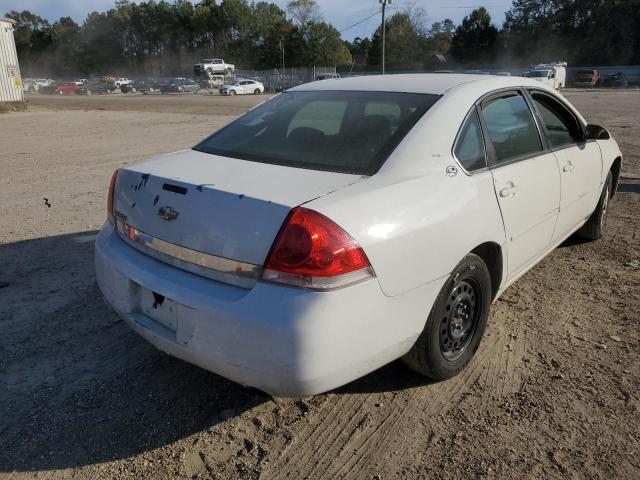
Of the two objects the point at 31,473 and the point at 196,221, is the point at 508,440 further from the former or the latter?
the point at 31,473

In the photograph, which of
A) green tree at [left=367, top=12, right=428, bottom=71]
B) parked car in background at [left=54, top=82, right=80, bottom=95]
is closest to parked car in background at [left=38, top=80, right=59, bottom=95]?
parked car in background at [left=54, top=82, right=80, bottom=95]

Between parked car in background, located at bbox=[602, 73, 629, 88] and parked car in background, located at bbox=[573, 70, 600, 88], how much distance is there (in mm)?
1358

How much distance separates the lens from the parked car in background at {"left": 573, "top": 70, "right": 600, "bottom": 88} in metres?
52.4

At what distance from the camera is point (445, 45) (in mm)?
82750

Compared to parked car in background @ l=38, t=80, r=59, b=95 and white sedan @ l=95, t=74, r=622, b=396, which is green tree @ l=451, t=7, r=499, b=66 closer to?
parked car in background @ l=38, t=80, r=59, b=95

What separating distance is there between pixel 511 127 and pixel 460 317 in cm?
133

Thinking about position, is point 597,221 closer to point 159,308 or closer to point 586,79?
point 159,308

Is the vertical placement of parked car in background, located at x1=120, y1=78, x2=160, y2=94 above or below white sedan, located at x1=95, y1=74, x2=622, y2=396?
above

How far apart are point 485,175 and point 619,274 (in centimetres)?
225

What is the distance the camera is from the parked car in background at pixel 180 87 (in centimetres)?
5866

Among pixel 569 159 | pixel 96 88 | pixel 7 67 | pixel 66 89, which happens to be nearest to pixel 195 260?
pixel 569 159

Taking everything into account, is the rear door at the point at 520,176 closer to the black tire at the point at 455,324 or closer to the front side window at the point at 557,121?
the front side window at the point at 557,121

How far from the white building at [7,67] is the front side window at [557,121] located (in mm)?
25356

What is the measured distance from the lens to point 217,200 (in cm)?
242
